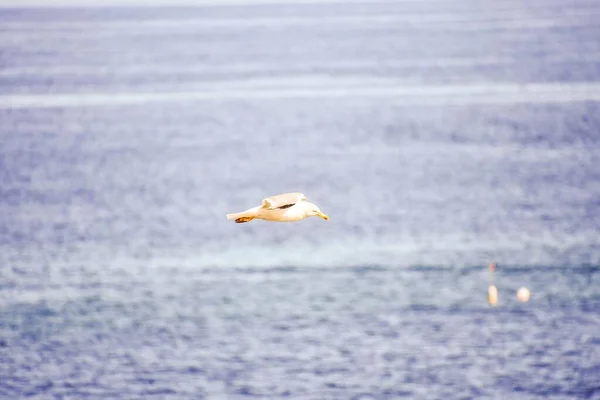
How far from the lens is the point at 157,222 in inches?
241

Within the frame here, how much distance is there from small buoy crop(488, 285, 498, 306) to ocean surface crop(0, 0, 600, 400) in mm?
50

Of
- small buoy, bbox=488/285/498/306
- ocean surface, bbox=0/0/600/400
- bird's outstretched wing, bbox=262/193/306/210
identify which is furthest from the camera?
bird's outstretched wing, bbox=262/193/306/210

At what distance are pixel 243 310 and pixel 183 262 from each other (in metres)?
0.77

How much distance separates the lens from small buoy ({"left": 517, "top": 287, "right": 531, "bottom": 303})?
4.74m

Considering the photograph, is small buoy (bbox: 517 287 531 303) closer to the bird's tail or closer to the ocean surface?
the ocean surface

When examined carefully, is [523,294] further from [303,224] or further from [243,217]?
[303,224]

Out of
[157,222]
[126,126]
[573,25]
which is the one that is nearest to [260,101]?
[126,126]

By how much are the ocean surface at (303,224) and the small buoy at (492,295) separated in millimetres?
50

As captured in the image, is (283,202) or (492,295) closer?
(492,295)

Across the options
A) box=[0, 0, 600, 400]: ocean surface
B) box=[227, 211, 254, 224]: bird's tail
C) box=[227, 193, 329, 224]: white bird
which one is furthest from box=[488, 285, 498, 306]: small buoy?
box=[227, 211, 254, 224]: bird's tail

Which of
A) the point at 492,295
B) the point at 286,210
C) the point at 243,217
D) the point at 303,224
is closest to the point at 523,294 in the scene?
the point at 492,295

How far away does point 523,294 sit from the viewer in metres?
4.79

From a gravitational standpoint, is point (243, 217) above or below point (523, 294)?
above

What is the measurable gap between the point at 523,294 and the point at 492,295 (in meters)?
0.12
